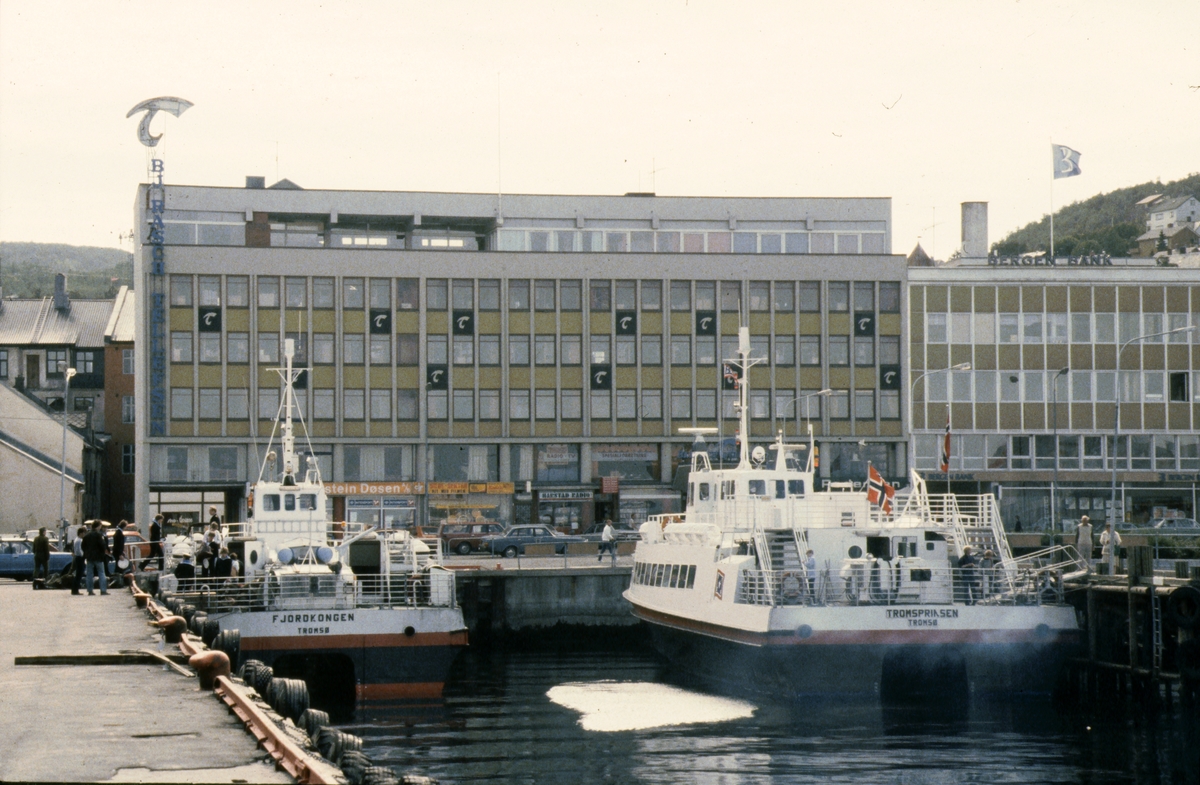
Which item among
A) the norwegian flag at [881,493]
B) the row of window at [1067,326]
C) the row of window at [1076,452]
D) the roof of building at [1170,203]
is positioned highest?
the roof of building at [1170,203]

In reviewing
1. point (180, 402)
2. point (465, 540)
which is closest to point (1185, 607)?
point (465, 540)

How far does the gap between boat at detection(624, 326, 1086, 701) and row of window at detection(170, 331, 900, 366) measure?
39.3 metres

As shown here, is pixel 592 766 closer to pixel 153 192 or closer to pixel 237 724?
pixel 237 724

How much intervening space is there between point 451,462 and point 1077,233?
125m

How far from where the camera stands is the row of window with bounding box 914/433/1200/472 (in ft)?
266

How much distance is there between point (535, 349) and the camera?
81.9 meters

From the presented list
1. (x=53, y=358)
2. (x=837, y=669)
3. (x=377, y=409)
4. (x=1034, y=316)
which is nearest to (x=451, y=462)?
(x=377, y=409)

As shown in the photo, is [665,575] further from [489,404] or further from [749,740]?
[489,404]

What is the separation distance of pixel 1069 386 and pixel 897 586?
48.4m

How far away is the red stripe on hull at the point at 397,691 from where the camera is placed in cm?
3444

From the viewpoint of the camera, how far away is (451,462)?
81.1 meters

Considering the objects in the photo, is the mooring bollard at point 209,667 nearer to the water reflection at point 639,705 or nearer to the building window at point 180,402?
the water reflection at point 639,705

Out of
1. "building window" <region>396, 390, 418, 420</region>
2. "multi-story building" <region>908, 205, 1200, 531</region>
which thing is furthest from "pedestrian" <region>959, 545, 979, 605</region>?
"building window" <region>396, 390, 418, 420</region>

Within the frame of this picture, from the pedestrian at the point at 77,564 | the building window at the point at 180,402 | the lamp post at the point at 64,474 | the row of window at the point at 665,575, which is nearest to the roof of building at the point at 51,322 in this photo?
the lamp post at the point at 64,474
